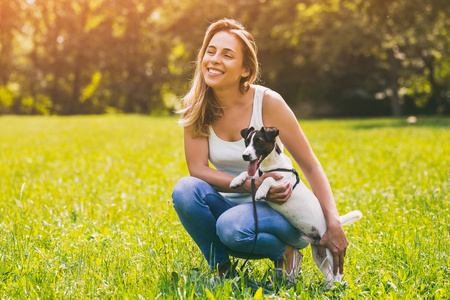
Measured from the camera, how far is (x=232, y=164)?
335cm

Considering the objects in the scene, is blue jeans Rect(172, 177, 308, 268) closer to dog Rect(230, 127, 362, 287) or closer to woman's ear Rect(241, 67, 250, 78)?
dog Rect(230, 127, 362, 287)

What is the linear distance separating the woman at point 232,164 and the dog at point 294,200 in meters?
0.05

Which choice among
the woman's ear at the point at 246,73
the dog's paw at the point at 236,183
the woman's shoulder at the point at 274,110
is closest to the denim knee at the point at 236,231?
the dog's paw at the point at 236,183

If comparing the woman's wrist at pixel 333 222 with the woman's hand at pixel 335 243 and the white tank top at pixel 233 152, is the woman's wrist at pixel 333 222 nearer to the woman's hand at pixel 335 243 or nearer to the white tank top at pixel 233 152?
the woman's hand at pixel 335 243

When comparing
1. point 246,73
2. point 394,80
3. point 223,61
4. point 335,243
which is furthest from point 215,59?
point 394,80

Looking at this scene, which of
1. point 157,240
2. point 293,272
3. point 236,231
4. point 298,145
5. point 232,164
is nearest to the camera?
point 236,231

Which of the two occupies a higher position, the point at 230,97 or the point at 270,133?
the point at 230,97

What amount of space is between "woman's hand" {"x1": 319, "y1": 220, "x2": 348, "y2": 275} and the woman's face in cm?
108

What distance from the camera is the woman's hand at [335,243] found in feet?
9.71

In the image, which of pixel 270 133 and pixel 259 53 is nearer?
pixel 270 133

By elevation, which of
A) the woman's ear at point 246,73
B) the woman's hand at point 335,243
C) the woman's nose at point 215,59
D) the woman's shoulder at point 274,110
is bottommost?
the woman's hand at point 335,243

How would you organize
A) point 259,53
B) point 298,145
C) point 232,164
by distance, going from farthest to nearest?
point 259,53
point 232,164
point 298,145

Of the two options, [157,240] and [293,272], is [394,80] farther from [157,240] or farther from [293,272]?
[293,272]

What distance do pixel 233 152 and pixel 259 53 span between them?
2817cm
